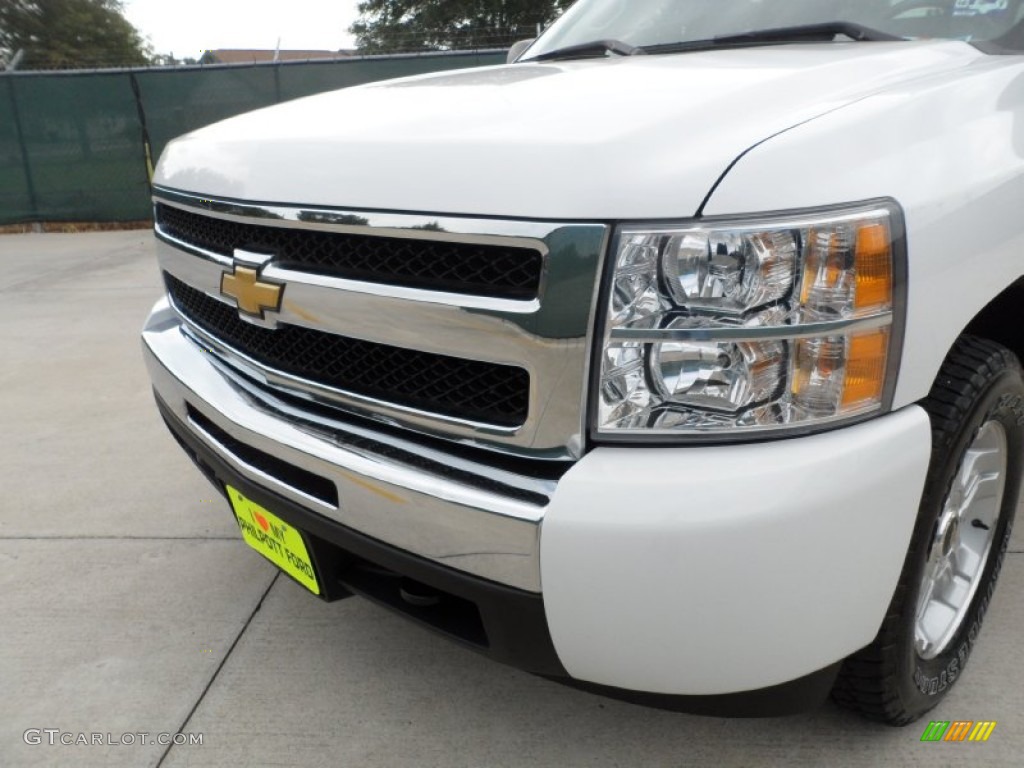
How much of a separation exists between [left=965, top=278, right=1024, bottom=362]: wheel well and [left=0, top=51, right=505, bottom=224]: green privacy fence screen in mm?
9555

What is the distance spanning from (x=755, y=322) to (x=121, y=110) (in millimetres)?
11422

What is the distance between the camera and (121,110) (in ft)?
35.2

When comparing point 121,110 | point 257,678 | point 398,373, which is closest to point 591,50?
point 398,373

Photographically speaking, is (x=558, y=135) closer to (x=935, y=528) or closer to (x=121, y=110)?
(x=935, y=528)

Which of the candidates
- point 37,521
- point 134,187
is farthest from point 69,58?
point 37,521

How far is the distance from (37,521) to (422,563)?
7.42 feet

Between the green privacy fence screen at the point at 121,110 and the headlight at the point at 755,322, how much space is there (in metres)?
9.96

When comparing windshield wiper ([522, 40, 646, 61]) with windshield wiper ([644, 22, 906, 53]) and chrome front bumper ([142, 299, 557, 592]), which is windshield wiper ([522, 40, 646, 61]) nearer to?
windshield wiper ([644, 22, 906, 53])

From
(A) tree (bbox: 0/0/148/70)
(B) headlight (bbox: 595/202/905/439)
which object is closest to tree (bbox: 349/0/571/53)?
(A) tree (bbox: 0/0/148/70)

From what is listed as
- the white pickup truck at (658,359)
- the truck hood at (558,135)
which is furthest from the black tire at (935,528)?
the truck hood at (558,135)

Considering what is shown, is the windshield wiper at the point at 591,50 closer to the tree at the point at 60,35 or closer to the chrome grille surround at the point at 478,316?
the chrome grille surround at the point at 478,316

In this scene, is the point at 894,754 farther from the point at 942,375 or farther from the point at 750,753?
the point at 942,375

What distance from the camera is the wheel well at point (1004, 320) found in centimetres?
172

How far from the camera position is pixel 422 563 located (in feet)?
4.95
